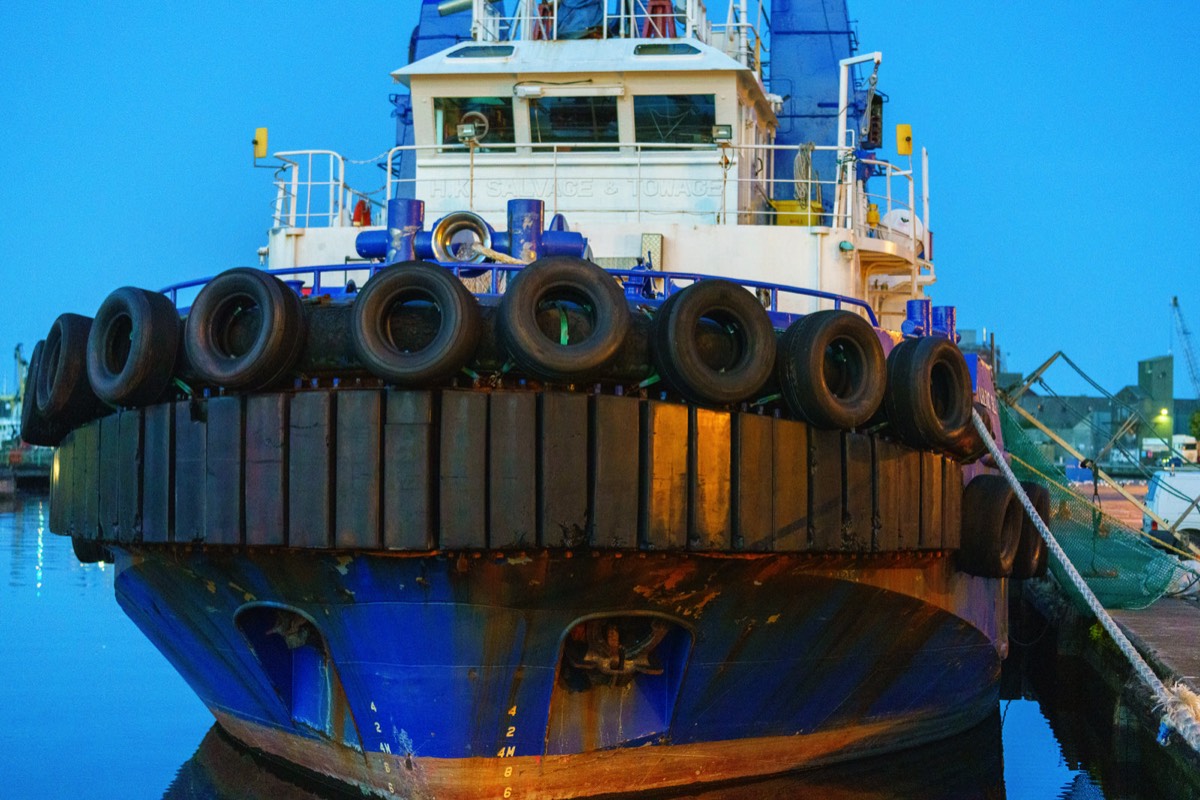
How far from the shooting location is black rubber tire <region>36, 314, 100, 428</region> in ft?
27.8

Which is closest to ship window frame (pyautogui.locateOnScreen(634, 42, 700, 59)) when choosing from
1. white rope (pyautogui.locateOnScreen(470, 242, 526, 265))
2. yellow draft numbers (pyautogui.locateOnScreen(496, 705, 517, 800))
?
white rope (pyautogui.locateOnScreen(470, 242, 526, 265))

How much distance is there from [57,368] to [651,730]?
4.27m

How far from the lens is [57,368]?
8.60 meters

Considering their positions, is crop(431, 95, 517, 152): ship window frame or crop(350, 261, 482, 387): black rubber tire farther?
crop(431, 95, 517, 152): ship window frame

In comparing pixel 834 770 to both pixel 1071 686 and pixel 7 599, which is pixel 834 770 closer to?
pixel 1071 686

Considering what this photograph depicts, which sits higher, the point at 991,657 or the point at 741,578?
the point at 741,578

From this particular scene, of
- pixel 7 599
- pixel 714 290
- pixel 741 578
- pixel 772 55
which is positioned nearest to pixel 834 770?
pixel 741 578

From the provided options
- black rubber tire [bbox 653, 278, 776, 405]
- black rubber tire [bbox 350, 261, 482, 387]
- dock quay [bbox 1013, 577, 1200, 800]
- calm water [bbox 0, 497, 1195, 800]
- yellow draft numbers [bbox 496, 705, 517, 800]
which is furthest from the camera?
calm water [bbox 0, 497, 1195, 800]

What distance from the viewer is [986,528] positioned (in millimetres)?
9664

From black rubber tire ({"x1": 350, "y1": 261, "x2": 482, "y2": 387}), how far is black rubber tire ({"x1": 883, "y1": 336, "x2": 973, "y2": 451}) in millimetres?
2810

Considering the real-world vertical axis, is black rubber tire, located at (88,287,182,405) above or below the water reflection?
above

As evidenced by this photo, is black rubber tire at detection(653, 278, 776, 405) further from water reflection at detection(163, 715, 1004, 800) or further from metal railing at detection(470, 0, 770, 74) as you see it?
metal railing at detection(470, 0, 770, 74)

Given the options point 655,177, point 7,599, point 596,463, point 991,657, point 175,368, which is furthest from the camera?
point 7,599

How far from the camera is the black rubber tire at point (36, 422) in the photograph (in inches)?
362
